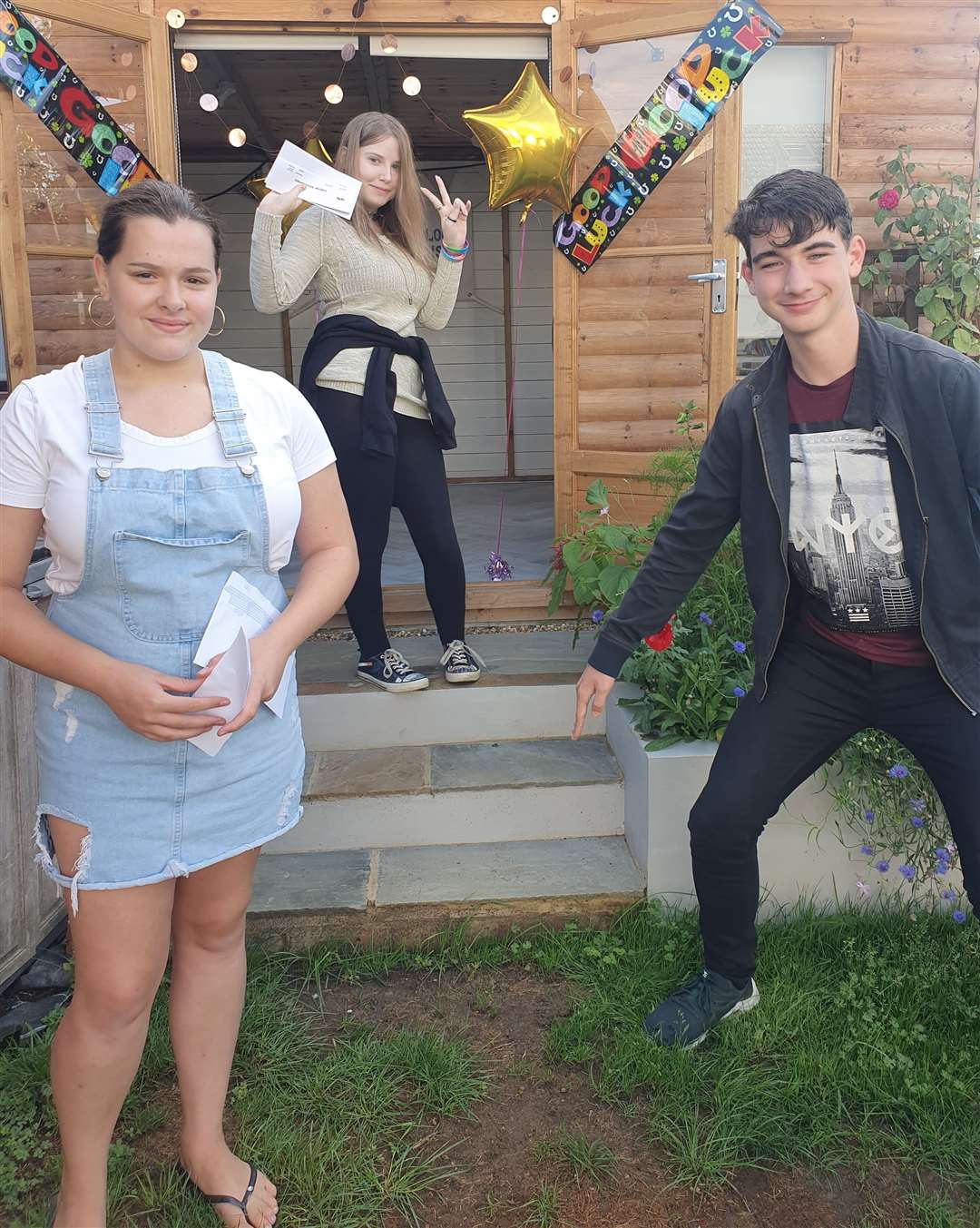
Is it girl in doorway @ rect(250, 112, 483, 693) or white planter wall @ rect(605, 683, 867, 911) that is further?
girl in doorway @ rect(250, 112, 483, 693)

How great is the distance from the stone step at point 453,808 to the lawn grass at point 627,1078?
18.5 inches

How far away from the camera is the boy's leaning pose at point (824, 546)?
79.8 inches

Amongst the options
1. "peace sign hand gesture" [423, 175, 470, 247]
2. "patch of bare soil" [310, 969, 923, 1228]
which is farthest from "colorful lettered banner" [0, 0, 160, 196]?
"patch of bare soil" [310, 969, 923, 1228]

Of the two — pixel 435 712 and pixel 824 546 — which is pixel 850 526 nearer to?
pixel 824 546

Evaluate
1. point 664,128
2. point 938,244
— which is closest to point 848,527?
point 664,128

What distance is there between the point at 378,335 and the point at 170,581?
6.49ft

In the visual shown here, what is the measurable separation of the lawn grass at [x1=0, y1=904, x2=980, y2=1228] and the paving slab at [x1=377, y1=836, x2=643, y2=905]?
5.9 inches

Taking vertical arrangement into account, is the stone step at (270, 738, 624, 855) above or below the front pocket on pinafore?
below

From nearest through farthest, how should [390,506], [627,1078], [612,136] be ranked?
[627,1078] < [390,506] < [612,136]

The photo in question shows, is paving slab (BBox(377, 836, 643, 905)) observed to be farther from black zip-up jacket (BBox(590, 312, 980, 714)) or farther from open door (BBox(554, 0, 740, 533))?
open door (BBox(554, 0, 740, 533))

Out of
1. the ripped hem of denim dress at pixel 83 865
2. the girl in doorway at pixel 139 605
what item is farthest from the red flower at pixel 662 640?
the ripped hem of denim dress at pixel 83 865

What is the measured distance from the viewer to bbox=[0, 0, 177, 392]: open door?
379 cm

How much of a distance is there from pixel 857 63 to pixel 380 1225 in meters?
4.68

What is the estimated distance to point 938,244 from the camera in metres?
4.49
